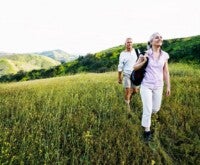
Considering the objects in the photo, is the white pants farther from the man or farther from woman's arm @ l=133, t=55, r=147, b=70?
the man

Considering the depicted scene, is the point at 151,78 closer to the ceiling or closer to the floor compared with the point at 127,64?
closer to the floor

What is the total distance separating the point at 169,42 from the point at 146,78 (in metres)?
54.2

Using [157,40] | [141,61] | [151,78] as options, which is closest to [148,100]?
[151,78]

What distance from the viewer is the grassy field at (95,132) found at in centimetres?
558

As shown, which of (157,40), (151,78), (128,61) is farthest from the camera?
(128,61)

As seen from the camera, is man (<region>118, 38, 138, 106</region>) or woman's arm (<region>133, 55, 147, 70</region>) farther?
man (<region>118, 38, 138, 106</region>)

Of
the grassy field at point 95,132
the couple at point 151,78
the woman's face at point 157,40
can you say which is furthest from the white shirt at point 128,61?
the woman's face at point 157,40

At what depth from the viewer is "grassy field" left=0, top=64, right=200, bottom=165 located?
18.3ft

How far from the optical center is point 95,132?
6.64m

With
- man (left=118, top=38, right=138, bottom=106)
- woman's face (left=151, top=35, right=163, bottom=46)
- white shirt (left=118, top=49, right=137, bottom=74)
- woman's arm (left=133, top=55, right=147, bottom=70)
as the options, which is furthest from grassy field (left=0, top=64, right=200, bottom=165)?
woman's face (left=151, top=35, right=163, bottom=46)

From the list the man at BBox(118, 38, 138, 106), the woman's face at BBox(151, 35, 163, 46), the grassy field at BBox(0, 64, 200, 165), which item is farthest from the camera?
the man at BBox(118, 38, 138, 106)

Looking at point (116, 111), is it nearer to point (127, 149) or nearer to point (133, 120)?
point (133, 120)

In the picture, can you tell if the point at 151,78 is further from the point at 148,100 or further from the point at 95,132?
the point at 95,132

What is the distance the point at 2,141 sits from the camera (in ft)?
19.5
